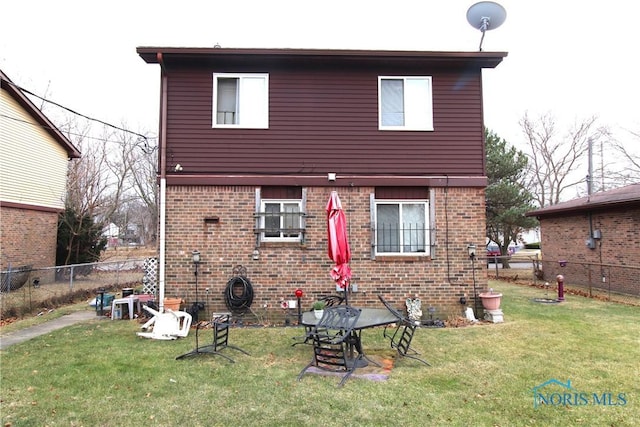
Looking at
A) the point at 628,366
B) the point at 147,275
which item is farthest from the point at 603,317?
the point at 147,275

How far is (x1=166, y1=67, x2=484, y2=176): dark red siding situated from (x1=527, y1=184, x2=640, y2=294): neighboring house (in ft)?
23.3

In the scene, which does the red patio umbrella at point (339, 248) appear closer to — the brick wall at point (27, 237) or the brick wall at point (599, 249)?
the brick wall at point (599, 249)

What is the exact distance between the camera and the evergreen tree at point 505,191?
20.7 m

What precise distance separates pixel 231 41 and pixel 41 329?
777cm

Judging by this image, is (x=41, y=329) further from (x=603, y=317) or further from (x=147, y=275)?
(x=603, y=317)

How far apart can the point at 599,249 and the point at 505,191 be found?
7.50 meters

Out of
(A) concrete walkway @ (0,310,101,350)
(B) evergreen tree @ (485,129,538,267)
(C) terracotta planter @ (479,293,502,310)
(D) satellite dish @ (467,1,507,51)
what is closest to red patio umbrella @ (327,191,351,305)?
(C) terracotta planter @ (479,293,502,310)

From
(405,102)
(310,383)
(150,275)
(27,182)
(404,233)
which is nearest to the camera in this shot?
(310,383)

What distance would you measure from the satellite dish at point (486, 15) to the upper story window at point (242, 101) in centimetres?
497

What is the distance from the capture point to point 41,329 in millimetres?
8117

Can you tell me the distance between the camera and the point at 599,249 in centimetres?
1388

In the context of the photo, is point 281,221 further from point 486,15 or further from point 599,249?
point 599,249

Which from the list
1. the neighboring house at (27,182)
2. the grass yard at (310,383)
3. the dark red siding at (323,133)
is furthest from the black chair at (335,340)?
the neighboring house at (27,182)

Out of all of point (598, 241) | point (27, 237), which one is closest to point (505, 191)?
point (598, 241)
